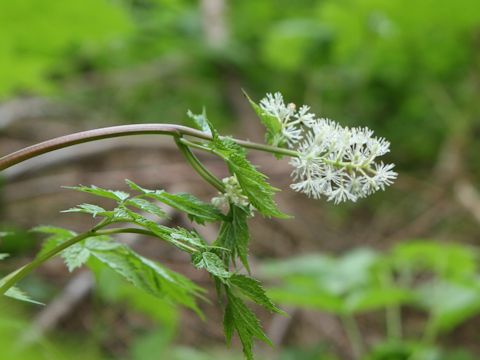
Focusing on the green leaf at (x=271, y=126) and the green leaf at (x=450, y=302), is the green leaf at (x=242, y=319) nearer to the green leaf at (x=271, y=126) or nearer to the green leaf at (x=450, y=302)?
the green leaf at (x=271, y=126)

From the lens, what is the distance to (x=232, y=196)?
83 centimetres

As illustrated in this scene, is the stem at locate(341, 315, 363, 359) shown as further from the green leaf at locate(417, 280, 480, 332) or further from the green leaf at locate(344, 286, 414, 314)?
the green leaf at locate(344, 286, 414, 314)

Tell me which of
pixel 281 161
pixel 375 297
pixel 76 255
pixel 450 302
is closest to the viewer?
pixel 76 255

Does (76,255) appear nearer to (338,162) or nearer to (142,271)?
(142,271)

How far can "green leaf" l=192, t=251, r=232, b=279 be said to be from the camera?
0.71 metres

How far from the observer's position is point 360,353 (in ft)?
8.80

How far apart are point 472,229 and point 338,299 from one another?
2266mm

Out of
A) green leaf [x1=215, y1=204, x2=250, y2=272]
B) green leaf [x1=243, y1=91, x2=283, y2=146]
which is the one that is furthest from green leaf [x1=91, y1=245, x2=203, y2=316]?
green leaf [x1=243, y1=91, x2=283, y2=146]

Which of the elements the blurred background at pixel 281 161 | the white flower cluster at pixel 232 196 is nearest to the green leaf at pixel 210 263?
the white flower cluster at pixel 232 196

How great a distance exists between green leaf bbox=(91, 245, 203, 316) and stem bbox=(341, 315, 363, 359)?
5.88 feet

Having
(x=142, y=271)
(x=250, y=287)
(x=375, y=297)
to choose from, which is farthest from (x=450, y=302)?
(x=250, y=287)

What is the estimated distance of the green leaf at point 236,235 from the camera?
31.8 inches

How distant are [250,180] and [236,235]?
8 centimetres

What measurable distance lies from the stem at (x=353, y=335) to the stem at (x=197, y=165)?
1944mm
